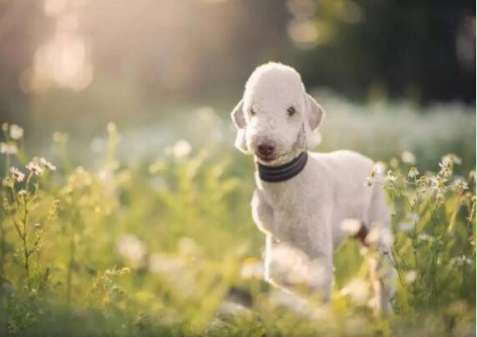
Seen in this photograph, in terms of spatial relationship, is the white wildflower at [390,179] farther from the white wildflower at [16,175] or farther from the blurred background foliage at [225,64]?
the blurred background foliage at [225,64]

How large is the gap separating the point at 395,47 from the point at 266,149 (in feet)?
12.5

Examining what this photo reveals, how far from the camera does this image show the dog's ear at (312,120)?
299cm

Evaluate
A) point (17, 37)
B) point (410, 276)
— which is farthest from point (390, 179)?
point (17, 37)

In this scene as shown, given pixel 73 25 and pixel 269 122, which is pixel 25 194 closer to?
pixel 269 122

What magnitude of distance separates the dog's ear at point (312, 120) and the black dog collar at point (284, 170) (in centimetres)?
8

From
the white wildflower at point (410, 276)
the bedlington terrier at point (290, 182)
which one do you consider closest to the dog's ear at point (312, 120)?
the bedlington terrier at point (290, 182)

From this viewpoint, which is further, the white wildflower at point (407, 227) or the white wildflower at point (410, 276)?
the white wildflower at point (407, 227)

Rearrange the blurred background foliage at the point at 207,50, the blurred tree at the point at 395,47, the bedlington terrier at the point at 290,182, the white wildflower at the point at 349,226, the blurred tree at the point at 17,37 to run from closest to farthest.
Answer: the bedlington terrier at the point at 290,182 < the white wildflower at the point at 349,226 < the blurred tree at the point at 17,37 < the blurred background foliage at the point at 207,50 < the blurred tree at the point at 395,47

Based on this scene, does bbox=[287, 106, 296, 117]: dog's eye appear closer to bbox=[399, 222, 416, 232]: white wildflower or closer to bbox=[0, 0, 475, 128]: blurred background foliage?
bbox=[399, 222, 416, 232]: white wildflower

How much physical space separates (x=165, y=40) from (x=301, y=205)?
122 inches

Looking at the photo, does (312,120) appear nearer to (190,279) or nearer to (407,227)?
(407,227)

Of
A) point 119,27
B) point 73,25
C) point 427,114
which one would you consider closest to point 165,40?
point 119,27

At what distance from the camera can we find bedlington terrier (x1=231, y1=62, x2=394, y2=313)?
288 cm

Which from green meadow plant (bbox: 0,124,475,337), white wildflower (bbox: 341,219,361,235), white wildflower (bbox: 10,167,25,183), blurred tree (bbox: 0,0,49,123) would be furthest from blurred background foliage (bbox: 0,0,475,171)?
white wildflower (bbox: 341,219,361,235)
